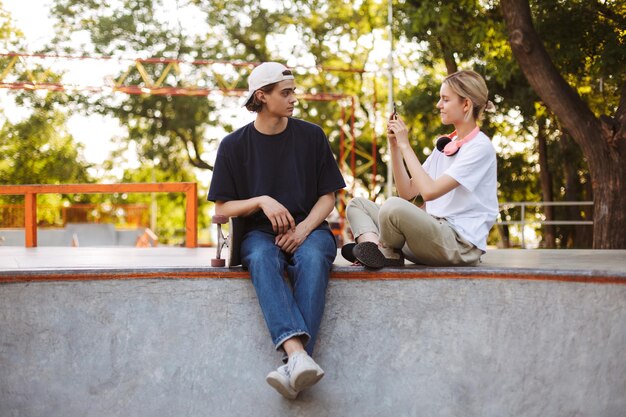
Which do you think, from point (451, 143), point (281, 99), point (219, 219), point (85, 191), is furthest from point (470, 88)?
point (85, 191)

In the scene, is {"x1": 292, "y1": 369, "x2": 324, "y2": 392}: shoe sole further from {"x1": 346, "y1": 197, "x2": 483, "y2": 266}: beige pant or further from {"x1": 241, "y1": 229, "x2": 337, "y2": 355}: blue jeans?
{"x1": 346, "y1": 197, "x2": 483, "y2": 266}: beige pant

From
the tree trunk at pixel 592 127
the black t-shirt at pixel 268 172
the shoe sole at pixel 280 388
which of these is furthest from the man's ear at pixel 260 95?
the tree trunk at pixel 592 127

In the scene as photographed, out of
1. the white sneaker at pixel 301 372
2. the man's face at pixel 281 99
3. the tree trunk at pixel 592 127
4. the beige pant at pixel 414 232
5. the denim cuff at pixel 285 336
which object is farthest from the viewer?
the tree trunk at pixel 592 127

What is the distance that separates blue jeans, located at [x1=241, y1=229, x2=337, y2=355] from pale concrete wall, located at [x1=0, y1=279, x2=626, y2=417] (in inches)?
9.3

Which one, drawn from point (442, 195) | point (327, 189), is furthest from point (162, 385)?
point (442, 195)

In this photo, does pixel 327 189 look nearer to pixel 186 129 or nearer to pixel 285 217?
pixel 285 217

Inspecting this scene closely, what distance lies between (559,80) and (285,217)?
739 centimetres

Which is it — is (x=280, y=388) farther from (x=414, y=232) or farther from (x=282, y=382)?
(x=414, y=232)

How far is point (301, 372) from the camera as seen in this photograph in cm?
374

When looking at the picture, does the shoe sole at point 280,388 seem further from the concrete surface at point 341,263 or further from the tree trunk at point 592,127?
the tree trunk at point 592,127

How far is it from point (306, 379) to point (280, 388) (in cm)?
16

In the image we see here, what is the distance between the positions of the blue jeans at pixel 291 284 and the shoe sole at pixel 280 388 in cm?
22

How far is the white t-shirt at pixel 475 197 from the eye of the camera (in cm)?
462

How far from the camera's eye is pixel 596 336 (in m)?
4.12
